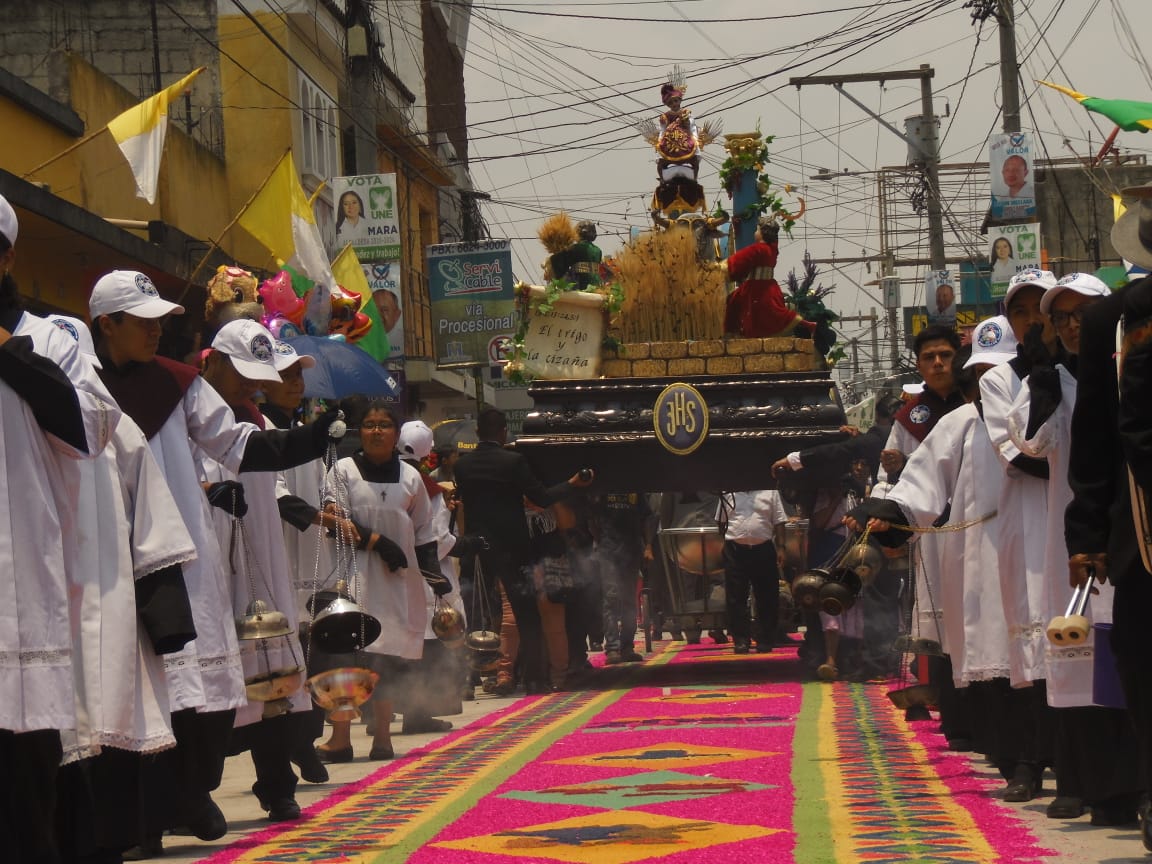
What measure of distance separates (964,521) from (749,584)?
980 cm

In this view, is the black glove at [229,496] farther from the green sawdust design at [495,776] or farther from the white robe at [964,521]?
the white robe at [964,521]

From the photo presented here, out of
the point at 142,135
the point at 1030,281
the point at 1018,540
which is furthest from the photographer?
the point at 142,135

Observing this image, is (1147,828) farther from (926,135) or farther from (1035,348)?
(926,135)

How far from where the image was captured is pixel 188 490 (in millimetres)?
7629

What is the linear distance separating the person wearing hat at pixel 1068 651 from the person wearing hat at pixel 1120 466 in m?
0.63

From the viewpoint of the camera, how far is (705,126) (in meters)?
17.4

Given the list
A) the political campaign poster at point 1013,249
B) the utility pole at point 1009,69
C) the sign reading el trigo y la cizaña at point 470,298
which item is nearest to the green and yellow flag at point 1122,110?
the utility pole at point 1009,69

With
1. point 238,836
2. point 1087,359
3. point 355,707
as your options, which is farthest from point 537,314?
point 1087,359

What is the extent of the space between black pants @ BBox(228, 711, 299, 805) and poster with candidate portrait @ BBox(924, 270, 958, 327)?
36.1m

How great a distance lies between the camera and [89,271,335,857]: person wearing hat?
295 inches

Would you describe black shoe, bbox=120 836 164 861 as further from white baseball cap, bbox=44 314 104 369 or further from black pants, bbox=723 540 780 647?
black pants, bbox=723 540 780 647

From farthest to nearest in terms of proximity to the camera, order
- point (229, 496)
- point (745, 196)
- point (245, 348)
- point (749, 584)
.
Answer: point (749, 584)
point (745, 196)
point (245, 348)
point (229, 496)

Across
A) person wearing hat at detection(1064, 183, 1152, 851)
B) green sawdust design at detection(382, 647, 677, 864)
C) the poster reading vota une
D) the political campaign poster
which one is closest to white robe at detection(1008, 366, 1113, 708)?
person wearing hat at detection(1064, 183, 1152, 851)

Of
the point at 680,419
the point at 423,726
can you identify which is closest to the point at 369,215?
the point at 680,419
